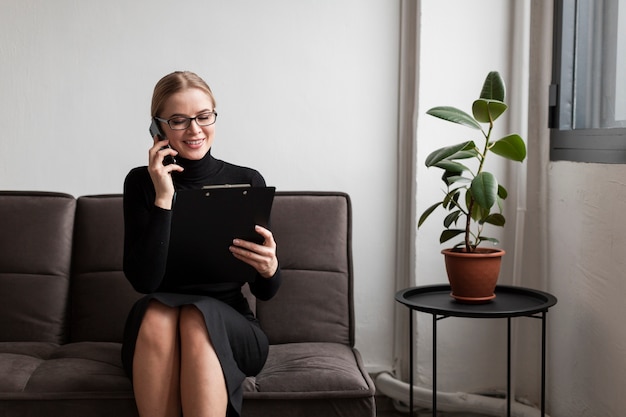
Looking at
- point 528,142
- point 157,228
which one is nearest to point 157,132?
point 157,228

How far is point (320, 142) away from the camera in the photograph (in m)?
3.11

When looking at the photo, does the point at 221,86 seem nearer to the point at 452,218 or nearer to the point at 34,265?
the point at 34,265

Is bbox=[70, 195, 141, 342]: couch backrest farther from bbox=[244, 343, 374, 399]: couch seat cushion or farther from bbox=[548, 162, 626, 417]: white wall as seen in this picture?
bbox=[548, 162, 626, 417]: white wall

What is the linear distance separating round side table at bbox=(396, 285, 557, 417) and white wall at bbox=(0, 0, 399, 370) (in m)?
0.60

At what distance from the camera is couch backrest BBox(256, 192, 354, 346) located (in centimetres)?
268

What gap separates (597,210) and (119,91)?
1741mm

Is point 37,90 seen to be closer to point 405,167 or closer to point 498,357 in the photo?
point 405,167

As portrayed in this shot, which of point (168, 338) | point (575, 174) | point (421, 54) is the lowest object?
point (168, 338)

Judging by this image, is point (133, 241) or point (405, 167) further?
point (405, 167)

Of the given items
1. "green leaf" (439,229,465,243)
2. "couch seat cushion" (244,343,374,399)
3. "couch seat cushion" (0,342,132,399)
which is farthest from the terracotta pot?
"couch seat cushion" (0,342,132,399)

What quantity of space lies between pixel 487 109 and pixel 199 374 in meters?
1.12

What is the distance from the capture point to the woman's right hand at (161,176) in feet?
7.29

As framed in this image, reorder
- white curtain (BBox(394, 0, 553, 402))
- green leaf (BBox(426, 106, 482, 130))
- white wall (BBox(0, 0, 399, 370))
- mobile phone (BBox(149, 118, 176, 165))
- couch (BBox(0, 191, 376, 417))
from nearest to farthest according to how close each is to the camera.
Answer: mobile phone (BBox(149, 118, 176, 165)) < green leaf (BBox(426, 106, 482, 130)) < couch (BBox(0, 191, 376, 417)) < white curtain (BBox(394, 0, 553, 402)) < white wall (BBox(0, 0, 399, 370))

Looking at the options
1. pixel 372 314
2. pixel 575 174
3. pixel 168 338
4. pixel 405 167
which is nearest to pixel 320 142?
pixel 405 167
